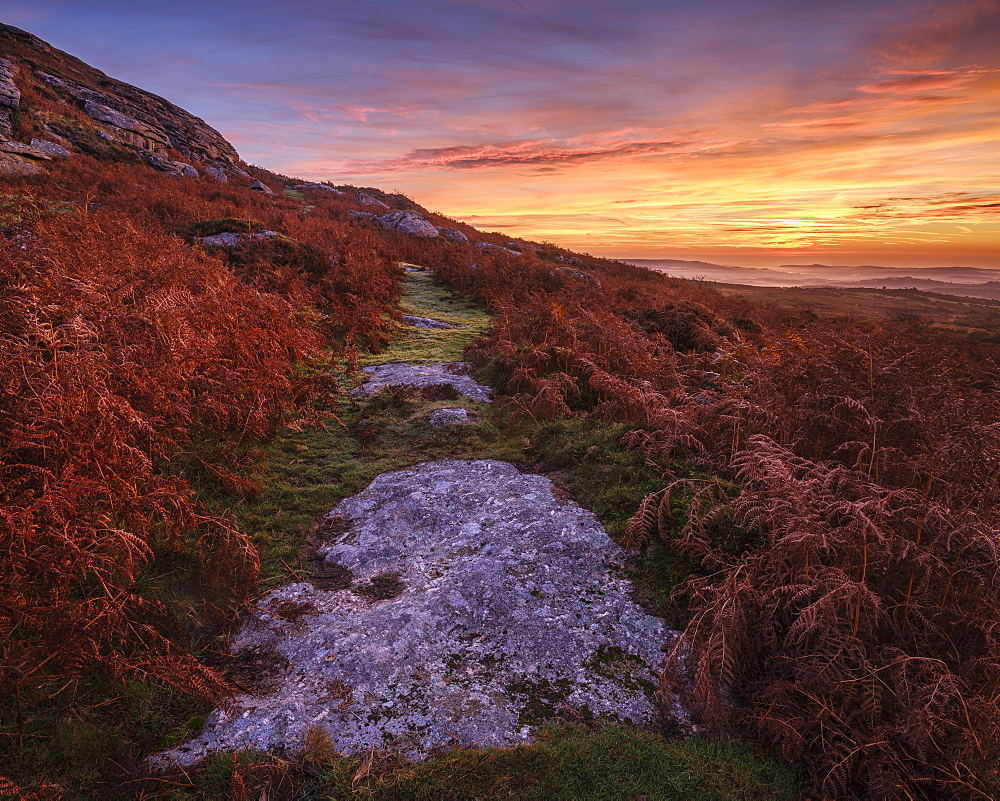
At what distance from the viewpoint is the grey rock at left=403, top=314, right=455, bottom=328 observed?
16.4 metres

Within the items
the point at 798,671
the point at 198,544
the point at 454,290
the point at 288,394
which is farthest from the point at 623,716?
the point at 454,290

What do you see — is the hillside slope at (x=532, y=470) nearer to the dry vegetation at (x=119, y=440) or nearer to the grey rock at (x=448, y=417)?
the dry vegetation at (x=119, y=440)

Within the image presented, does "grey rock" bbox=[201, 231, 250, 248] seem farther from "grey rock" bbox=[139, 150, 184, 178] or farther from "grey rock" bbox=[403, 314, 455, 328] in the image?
"grey rock" bbox=[139, 150, 184, 178]

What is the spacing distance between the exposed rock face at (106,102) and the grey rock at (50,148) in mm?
1163

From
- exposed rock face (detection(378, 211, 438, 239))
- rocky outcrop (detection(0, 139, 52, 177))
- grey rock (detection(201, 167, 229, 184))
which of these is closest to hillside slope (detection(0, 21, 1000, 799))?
rocky outcrop (detection(0, 139, 52, 177))

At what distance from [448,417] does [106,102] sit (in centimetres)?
3946

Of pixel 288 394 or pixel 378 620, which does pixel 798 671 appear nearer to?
pixel 378 620

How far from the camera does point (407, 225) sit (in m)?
33.7

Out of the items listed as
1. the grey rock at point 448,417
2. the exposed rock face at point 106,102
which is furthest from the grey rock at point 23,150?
the grey rock at point 448,417

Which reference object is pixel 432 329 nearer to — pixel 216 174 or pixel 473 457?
pixel 473 457

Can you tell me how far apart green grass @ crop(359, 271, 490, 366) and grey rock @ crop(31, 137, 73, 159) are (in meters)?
16.1

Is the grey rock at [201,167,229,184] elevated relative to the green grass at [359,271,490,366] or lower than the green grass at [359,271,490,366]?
elevated

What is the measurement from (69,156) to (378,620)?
2914 centimetres

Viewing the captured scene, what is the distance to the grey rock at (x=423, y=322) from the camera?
1638 centimetres
